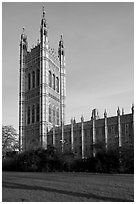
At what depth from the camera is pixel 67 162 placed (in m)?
34.7

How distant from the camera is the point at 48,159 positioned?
112 feet

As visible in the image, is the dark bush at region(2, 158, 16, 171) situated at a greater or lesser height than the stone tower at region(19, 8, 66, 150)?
lesser

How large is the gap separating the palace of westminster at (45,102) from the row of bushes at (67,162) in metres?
28.7

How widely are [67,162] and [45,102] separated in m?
42.6

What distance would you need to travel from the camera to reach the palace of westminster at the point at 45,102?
2682 inches

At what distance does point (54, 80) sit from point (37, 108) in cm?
1043

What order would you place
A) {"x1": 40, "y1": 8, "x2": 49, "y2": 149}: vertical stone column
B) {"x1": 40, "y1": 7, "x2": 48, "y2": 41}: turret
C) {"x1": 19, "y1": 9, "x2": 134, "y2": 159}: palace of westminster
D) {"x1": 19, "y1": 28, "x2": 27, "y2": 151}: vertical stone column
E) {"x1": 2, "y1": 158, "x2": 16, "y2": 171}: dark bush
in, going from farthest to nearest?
{"x1": 40, "y1": 7, "x2": 48, "y2": 41}: turret → {"x1": 19, "y1": 28, "x2": 27, "y2": 151}: vertical stone column → {"x1": 40, "y1": 8, "x2": 49, "y2": 149}: vertical stone column → {"x1": 19, "y1": 9, "x2": 134, "y2": 159}: palace of westminster → {"x1": 2, "y1": 158, "x2": 16, "y2": 171}: dark bush

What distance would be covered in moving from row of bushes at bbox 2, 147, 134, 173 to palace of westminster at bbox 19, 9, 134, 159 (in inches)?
1132

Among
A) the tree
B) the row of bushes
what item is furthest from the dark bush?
the tree

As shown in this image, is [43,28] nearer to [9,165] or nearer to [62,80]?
[62,80]

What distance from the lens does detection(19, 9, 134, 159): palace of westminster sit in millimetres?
68125

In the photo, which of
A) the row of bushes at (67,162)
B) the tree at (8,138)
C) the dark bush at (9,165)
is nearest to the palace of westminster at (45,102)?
the tree at (8,138)

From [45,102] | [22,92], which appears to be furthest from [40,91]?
[22,92]

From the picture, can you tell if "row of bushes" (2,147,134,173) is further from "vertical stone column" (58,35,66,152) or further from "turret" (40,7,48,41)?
"turret" (40,7,48,41)
